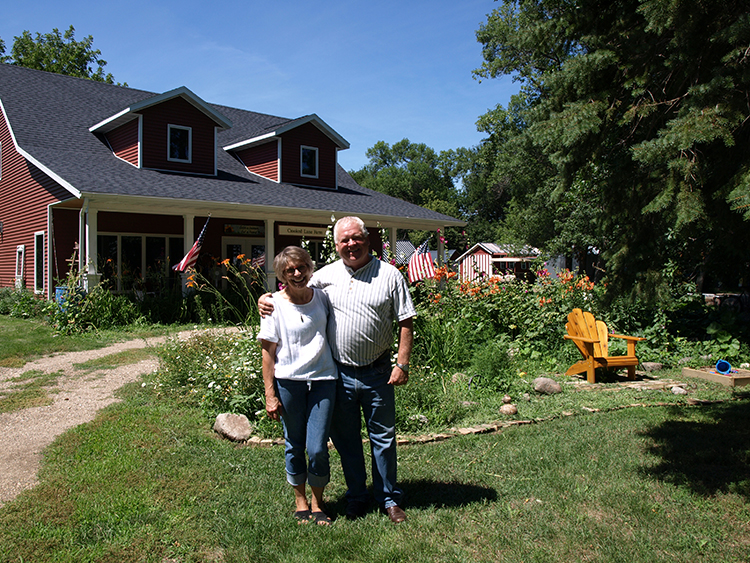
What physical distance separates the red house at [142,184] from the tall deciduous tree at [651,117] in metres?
10.8

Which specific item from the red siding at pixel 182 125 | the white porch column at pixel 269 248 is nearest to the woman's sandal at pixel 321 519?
the white porch column at pixel 269 248

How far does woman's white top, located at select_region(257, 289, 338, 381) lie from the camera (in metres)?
3.14

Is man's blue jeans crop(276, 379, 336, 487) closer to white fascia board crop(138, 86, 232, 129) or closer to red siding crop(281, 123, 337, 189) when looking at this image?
white fascia board crop(138, 86, 232, 129)

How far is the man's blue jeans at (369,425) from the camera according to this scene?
10.6 feet

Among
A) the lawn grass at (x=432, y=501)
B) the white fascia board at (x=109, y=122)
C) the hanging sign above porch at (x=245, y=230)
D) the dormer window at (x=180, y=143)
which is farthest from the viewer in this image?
the hanging sign above porch at (x=245, y=230)

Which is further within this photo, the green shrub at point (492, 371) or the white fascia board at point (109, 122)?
the white fascia board at point (109, 122)

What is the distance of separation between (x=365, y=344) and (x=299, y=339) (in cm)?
37

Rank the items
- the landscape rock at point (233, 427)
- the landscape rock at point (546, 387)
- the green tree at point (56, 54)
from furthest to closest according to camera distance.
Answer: the green tree at point (56, 54) < the landscape rock at point (546, 387) < the landscape rock at point (233, 427)

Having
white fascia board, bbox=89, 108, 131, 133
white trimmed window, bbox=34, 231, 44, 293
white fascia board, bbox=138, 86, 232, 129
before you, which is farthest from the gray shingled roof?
white trimmed window, bbox=34, 231, 44, 293

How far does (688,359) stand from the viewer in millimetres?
8148

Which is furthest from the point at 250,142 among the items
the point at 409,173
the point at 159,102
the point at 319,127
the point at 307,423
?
the point at 409,173

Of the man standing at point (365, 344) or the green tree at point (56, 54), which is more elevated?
the green tree at point (56, 54)

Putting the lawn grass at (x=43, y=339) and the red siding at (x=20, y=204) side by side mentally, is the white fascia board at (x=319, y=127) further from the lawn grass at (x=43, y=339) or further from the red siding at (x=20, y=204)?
the lawn grass at (x=43, y=339)

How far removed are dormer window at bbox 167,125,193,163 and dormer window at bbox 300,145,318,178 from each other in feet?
13.0
